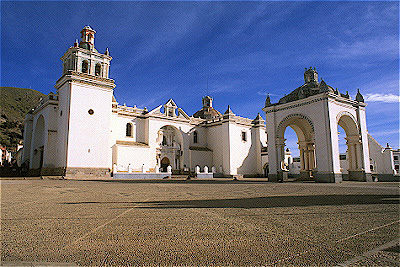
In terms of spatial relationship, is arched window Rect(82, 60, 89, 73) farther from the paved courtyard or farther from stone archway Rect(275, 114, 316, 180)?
the paved courtyard

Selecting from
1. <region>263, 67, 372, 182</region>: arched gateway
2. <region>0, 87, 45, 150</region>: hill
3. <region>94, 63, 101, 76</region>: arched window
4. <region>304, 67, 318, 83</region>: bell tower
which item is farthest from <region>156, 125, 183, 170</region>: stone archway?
<region>0, 87, 45, 150</region>: hill

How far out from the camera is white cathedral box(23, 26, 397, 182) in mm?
19000

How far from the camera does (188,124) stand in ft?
110

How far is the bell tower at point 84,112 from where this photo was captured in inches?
874

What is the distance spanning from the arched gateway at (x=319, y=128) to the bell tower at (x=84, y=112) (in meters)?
14.6

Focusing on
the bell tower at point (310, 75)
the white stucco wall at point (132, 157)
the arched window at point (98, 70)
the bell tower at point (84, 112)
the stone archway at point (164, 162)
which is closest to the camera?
the bell tower at point (310, 75)

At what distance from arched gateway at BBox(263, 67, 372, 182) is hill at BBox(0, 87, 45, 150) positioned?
69146 mm

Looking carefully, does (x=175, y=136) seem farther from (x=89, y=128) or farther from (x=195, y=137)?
(x=89, y=128)

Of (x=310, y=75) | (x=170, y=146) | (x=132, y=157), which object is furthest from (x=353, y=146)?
(x=132, y=157)

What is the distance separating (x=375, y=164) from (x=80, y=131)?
27.4m

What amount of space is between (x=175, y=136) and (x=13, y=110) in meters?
80.3

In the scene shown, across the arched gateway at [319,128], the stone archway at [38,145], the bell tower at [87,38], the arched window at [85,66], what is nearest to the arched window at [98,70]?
the arched window at [85,66]

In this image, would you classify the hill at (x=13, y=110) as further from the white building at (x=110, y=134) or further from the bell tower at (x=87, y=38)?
the bell tower at (x=87, y=38)

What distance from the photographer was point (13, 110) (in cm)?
8744
